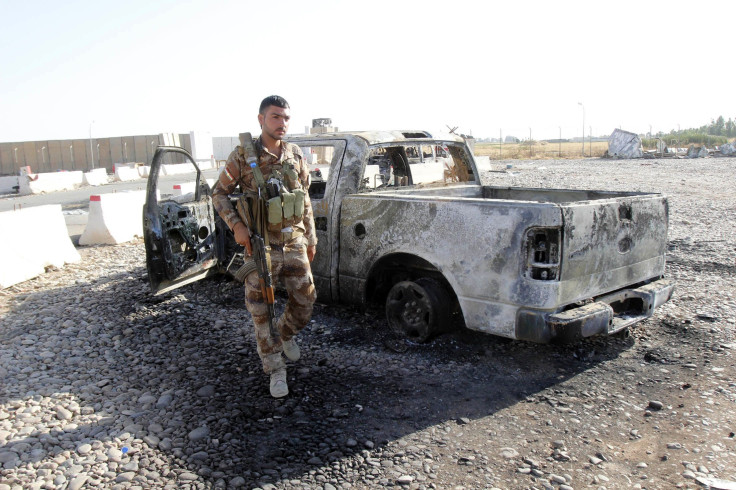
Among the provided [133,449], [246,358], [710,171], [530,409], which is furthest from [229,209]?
[710,171]

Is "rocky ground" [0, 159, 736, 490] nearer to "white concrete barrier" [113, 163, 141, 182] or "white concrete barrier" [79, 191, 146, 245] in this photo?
"white concrete barrier" [79, 191, 146, 245]

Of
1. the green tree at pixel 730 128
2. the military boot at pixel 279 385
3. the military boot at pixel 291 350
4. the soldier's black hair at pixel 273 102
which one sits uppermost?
the green tree at pixel 730 128

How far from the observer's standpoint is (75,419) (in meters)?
3.43

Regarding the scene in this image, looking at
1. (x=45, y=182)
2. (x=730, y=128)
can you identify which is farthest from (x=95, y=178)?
(x=730, y=128)

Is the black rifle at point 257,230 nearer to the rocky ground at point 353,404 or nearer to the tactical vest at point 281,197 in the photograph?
the tactical vest at point 281,197

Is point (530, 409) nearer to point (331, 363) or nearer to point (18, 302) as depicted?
point (331, 363)

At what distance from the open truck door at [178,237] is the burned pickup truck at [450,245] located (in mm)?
11

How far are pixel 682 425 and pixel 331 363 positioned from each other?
2.28 metres

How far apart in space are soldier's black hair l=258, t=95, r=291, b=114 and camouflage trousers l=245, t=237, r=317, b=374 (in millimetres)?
893

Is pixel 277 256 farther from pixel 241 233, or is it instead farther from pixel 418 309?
pixel 418 309

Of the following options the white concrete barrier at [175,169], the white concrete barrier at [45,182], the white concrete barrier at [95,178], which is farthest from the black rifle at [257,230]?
the white concrete barrier at [175,169]

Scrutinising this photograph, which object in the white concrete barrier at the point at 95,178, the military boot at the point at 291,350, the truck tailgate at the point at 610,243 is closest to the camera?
the truck tailgate at the point at 610,243

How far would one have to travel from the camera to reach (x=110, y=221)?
8945 millimetres

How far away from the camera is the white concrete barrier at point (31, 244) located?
6.30 meters
